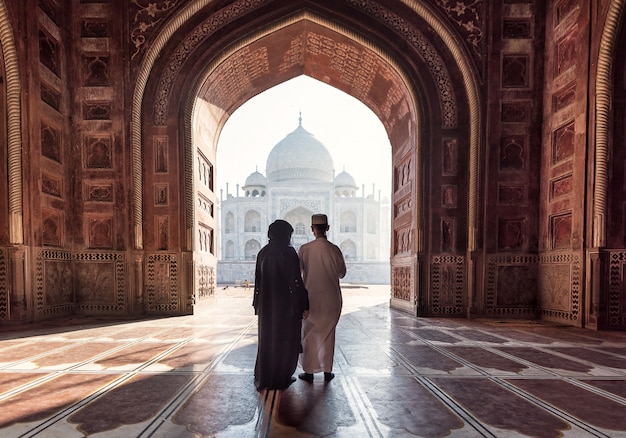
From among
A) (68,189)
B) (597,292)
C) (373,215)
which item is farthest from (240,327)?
(373,215)

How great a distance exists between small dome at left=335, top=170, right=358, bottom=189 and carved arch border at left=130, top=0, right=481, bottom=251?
28121mm

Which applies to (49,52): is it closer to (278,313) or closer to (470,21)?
(278,313)

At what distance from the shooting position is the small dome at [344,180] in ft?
112

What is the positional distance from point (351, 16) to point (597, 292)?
5.54 meters

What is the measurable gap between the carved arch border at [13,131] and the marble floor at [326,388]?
161cm

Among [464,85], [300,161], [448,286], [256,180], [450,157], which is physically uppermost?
[300,161]

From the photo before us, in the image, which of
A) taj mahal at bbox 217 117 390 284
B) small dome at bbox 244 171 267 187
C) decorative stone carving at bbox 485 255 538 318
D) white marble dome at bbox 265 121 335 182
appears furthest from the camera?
small dome at bbox 244 171 267 187

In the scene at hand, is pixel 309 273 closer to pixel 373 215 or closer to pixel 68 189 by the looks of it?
pixel 68 189

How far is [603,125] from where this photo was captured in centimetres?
476

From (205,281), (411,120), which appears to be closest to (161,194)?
(205,281)

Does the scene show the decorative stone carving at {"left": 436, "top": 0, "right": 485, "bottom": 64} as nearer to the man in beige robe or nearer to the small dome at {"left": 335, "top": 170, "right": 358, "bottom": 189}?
the man in beige robe

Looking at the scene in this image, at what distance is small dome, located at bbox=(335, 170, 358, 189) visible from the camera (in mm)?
34219

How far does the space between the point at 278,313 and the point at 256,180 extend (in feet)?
103

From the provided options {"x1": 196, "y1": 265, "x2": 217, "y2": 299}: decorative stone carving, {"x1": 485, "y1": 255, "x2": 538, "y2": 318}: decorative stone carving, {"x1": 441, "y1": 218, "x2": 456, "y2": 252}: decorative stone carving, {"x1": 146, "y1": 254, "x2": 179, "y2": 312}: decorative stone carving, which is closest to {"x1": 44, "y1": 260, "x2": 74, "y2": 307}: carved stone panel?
{"x1": 146, "y1": 254, "x2": 179, "y2": 312}: decorative stone carving
